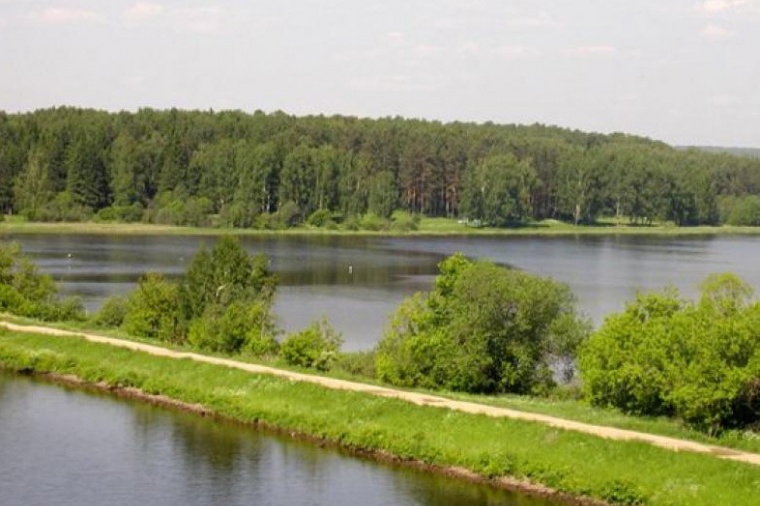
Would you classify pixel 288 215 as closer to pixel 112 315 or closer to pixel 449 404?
pixel 112 315

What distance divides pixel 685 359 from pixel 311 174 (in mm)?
115450

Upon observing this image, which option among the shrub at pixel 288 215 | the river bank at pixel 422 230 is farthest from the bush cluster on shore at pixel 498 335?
the shrub at pixel 288 215

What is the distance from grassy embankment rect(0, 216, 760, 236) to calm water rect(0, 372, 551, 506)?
3730 inches

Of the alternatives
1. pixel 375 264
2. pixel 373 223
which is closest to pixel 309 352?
pixel 375 264

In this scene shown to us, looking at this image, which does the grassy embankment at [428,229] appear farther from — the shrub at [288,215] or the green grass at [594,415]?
the green grass at [594,415]

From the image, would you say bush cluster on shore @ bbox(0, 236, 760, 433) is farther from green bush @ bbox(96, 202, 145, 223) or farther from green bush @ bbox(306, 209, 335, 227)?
green bush @ bbox(306, 209, 335, 227)

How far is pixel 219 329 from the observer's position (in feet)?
153

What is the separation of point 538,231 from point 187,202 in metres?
45.6

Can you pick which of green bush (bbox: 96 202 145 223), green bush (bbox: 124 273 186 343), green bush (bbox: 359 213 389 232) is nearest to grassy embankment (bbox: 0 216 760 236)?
green bush (bbox: 359 213 389 232)

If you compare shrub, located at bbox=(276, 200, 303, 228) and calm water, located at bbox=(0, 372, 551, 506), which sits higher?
shrub, located at bbox=(276, 200, 303, 228)

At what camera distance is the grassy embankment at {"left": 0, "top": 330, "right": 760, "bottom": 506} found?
29.0m

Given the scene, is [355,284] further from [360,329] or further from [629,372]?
[629,372]

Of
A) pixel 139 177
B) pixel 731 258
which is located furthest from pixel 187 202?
pixel 731 258

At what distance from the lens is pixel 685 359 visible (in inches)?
1313
